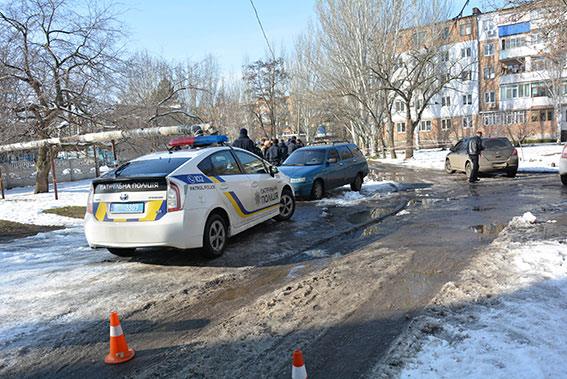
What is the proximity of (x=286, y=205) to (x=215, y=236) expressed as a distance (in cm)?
315

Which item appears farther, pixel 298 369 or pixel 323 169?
pixel 323 169

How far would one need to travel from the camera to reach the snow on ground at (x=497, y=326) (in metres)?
3.04

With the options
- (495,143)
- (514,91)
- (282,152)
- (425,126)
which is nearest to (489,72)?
(514,91)

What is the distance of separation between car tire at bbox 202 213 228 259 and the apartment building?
159 feet

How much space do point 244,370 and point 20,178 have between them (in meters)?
25.4

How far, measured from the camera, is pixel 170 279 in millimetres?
5551

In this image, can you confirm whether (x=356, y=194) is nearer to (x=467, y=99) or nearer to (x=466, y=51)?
(x=467, y=99)

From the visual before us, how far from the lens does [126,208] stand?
5.85m

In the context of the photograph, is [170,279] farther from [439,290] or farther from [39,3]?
[39,3]

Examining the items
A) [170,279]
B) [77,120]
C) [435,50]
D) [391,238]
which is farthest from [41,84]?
[435,50]

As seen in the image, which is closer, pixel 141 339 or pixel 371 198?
pixel 141 339

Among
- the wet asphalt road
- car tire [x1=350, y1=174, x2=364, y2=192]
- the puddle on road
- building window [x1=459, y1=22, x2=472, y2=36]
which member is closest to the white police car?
the wet asphalt road

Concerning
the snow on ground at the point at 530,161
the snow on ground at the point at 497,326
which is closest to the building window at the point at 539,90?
the snow on ground at the point at 530,161

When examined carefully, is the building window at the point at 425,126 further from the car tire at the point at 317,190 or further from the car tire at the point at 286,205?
the car tire at the point at 286,205
